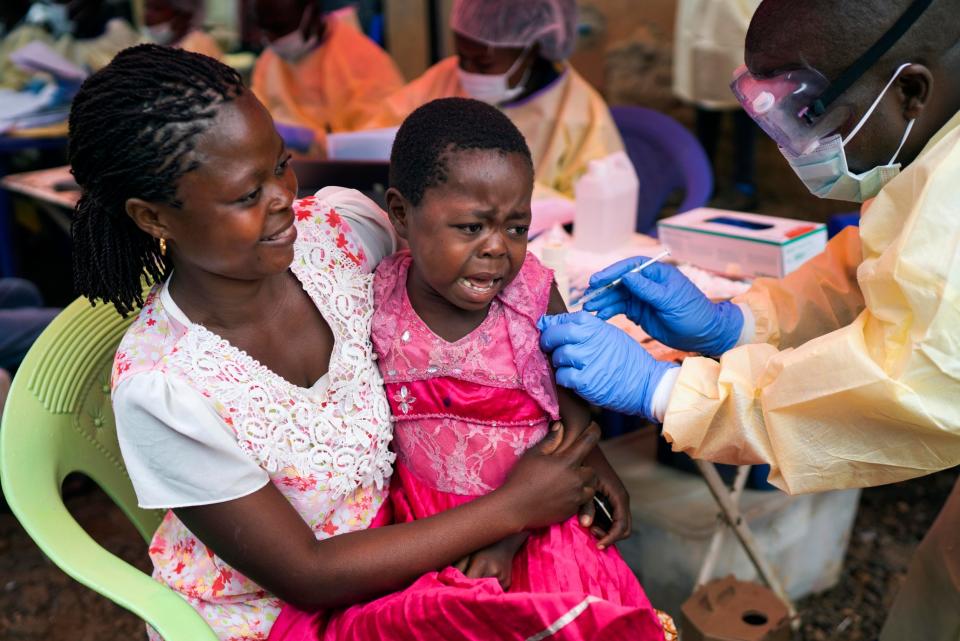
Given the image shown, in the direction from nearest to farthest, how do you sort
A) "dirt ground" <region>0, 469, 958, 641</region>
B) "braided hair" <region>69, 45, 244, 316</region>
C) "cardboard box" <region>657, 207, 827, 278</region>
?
"braided hair" <region>69, 45, 244, 316</region>, "cardboard box" <region>657, 207, 827, 278</region>, "dirt ground" <region>0, 469, 958, 641</region>

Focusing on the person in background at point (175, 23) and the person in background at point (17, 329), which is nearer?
the person in background at point (17, 329)

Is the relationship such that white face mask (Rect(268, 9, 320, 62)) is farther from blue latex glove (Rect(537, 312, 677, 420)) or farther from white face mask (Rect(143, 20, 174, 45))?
blue latex glove (Rect(537, 312, 677, 420))

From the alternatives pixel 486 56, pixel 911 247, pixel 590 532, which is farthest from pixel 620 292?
pixel 486 56

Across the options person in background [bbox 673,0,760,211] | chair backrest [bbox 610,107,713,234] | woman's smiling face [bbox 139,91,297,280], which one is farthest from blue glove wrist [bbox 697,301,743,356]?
person in background [bbox 673,0,760,211]

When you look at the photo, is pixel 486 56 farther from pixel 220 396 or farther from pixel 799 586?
pixel 220 396

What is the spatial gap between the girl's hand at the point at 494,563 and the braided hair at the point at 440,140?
2.05ft

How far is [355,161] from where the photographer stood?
2678 millimetres

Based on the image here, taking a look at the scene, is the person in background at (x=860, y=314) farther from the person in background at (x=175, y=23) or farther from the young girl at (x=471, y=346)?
the person in background at (x=175, y=23)

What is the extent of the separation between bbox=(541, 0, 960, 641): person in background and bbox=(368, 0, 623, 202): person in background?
1870 mm

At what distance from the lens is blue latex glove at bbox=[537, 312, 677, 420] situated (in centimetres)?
162

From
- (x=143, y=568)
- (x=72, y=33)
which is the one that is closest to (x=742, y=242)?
(x=143, y=568)

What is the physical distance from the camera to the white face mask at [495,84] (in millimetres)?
3543

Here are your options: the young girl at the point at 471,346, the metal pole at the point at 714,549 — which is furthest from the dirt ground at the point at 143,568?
the young girl at the point at 471,346

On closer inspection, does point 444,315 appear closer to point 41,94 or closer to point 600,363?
point 600,363
